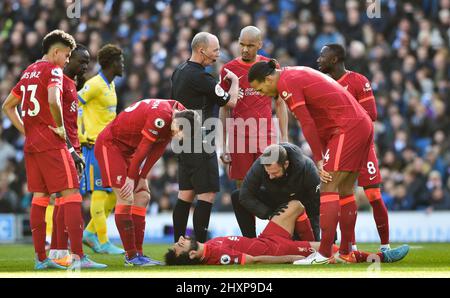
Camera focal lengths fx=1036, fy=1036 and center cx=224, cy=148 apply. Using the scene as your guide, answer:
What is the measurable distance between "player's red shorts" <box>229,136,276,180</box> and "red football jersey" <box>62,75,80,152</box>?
1.87 meters

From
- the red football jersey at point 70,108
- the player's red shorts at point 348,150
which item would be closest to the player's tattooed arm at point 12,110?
the red football jersey at point 70,108

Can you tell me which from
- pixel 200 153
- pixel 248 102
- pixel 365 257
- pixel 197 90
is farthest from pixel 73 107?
pixel 365 257

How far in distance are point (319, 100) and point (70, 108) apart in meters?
2.97

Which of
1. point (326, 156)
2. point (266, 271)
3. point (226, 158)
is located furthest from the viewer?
point (226, 158)

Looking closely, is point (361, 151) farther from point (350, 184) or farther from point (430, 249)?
point (430, 249)

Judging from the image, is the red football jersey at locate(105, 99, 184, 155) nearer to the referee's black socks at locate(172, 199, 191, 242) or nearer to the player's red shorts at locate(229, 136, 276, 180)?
the referee's black socks at locate(172, 199, 191, 242)

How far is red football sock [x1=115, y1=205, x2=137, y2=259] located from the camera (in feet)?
35.8

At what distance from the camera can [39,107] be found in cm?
1048

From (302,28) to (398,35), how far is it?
6.62 feet

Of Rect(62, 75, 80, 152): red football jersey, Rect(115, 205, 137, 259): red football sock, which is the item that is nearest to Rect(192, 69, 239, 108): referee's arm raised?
Rect(62, 75, 80, 152): red football jersey

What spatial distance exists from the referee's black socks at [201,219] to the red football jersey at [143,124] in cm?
102

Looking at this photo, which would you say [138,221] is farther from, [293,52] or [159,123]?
[293,52]

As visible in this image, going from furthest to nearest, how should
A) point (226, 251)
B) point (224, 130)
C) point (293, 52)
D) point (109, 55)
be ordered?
point (293, 52) → point (109, 55) → point (224, 130) → point (226, 251)
